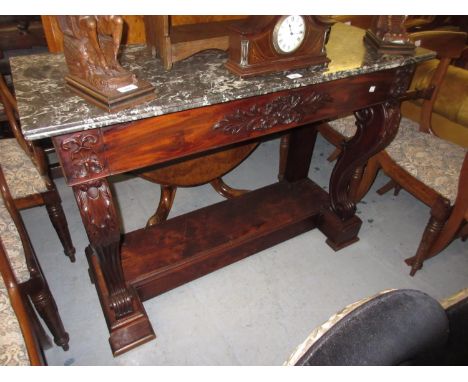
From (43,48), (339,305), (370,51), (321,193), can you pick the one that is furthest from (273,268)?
(43,48)

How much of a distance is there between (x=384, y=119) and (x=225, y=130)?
0.93 meters

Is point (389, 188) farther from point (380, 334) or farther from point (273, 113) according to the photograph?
point (380, 334)

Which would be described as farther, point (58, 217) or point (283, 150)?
point (283, 150)

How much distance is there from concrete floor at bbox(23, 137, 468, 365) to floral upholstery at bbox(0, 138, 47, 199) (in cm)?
56

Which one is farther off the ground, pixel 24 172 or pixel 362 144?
pixel 362 144

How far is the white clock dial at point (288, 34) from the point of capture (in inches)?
44.8

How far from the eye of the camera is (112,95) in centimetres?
94

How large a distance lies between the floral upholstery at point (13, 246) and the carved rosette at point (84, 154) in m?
0.49

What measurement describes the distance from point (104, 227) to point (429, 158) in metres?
1.71


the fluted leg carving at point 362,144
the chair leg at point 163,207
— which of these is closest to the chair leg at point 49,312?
the chair leg at point 163,207

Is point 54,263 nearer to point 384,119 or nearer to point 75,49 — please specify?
point 75,49

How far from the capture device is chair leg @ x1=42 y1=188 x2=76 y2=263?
169 cm

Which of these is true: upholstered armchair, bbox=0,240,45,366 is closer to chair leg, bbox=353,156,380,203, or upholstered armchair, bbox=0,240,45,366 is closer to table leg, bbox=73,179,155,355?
table leg, bbox=73,179,155,355

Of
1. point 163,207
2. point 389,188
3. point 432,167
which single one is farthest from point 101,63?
point 389,188
